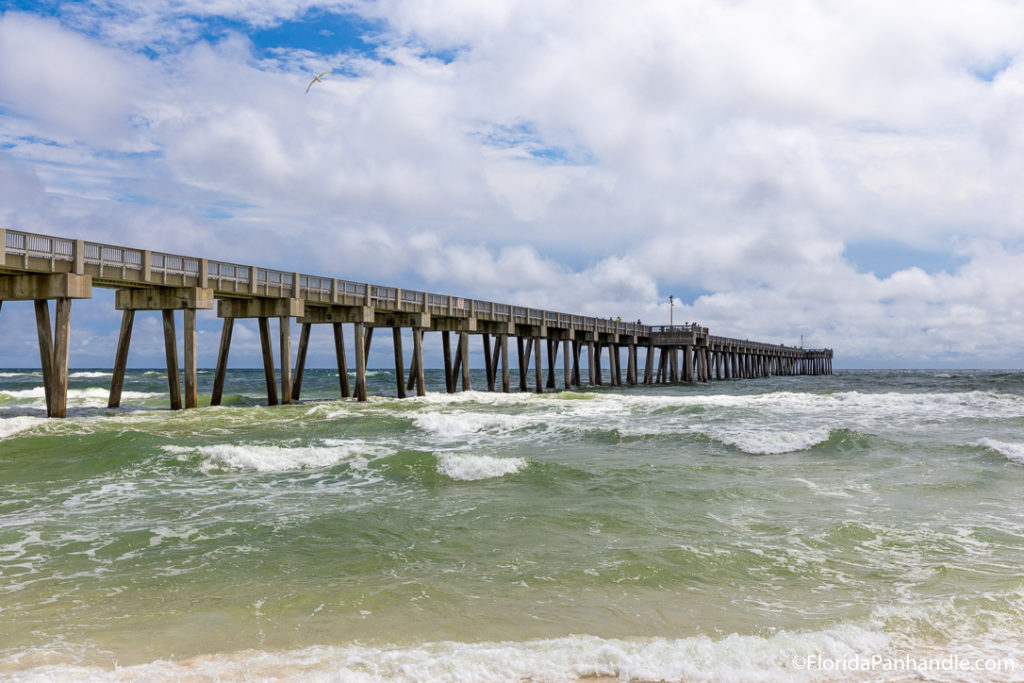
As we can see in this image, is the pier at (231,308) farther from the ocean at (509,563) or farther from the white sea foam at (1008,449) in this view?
the white sea foam at (1008,449)

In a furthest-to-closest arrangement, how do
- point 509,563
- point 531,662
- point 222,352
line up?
point 222,352, point 509,563, point 531,662

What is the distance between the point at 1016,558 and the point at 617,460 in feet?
27.5

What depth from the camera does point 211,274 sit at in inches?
1055

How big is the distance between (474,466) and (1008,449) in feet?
40.9

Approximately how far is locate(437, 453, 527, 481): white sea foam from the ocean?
0.06 meters

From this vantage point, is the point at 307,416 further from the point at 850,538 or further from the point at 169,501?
the point at 850,538

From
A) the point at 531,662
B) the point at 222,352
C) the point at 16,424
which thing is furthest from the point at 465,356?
the point at 531,662

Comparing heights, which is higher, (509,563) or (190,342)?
(190,342)

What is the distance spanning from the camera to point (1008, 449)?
16.7 metres

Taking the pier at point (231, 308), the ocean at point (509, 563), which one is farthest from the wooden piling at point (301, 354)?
the ocean at point (509, 563)

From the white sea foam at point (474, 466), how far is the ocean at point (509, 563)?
6 centimetres

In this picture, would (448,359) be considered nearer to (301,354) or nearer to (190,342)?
(301,354)

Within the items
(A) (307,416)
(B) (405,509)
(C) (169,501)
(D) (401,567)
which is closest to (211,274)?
(A) (307,416)

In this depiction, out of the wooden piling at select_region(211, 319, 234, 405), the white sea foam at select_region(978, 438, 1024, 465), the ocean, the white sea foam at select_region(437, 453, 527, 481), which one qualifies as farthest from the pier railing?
the white sea foam at select_region(978, 438, 1024, 465)
